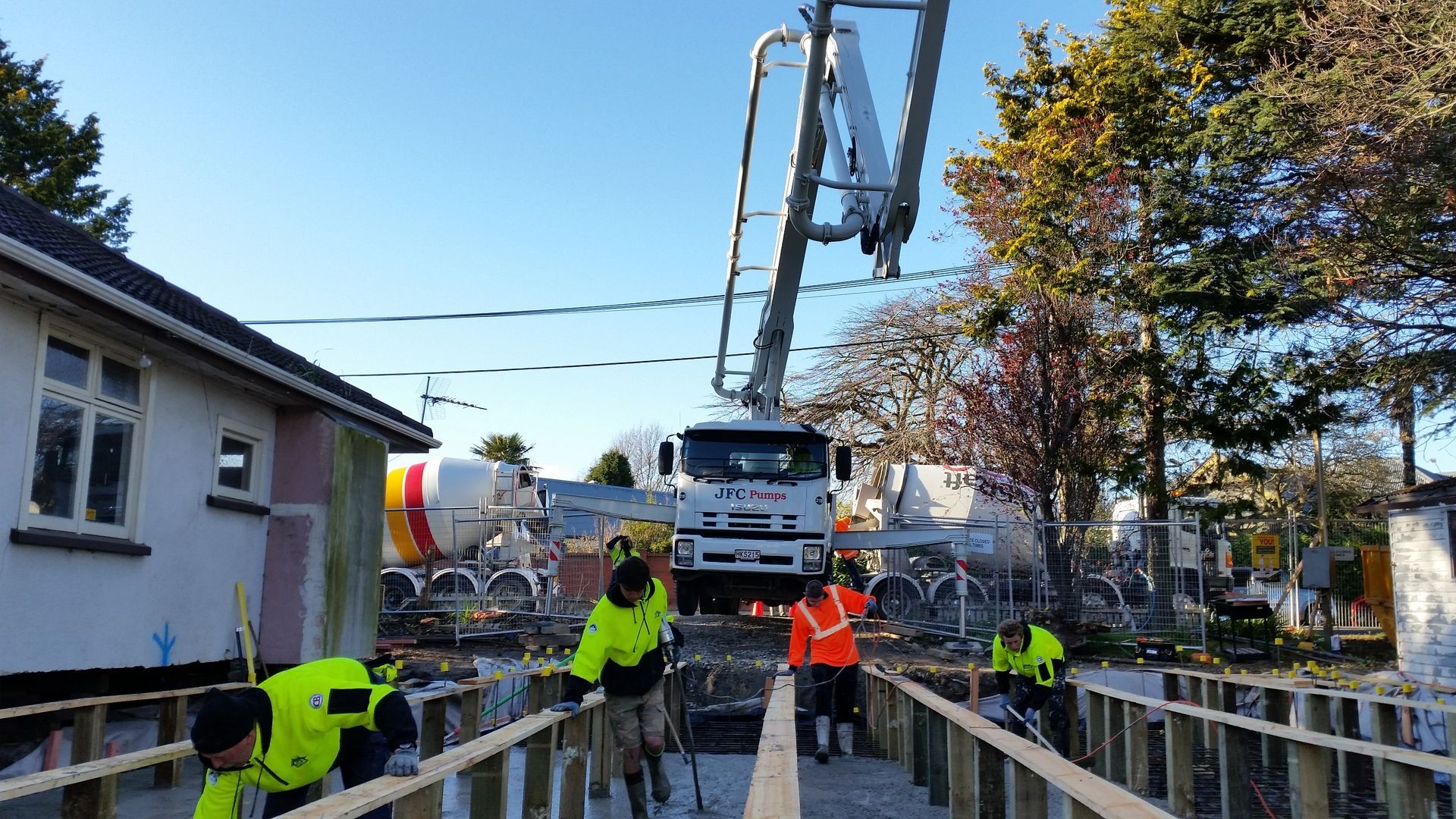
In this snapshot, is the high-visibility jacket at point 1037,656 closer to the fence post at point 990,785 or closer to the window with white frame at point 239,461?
the fence post at point 990,785

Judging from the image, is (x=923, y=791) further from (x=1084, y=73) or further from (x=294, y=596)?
(x=1084, y=73)

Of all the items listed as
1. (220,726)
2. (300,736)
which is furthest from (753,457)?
(220,726)

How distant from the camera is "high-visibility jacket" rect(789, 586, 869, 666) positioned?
10508 mm

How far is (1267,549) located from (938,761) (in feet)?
44.9

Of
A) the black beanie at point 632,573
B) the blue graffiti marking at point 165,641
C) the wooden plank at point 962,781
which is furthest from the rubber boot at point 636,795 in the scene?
the blue graffiti marking at point 165,641

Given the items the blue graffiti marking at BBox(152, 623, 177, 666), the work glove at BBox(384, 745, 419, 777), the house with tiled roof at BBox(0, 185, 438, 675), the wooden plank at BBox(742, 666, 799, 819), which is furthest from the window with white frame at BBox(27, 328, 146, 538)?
the wooden plank at BBox(742, 666, 799, 819)

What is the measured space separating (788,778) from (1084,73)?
57.2 feet

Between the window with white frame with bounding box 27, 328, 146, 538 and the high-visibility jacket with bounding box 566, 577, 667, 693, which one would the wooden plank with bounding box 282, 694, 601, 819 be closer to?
the high-visibility jacket with bounding box 566, 577, 667, 693

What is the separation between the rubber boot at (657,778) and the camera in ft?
25.0

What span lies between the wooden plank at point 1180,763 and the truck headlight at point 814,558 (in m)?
6.84

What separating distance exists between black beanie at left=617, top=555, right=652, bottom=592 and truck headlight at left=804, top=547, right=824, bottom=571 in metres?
8.09

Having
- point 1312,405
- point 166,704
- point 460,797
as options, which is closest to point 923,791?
point 460,797

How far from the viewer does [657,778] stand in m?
7.71

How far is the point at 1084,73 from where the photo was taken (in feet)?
64.6
